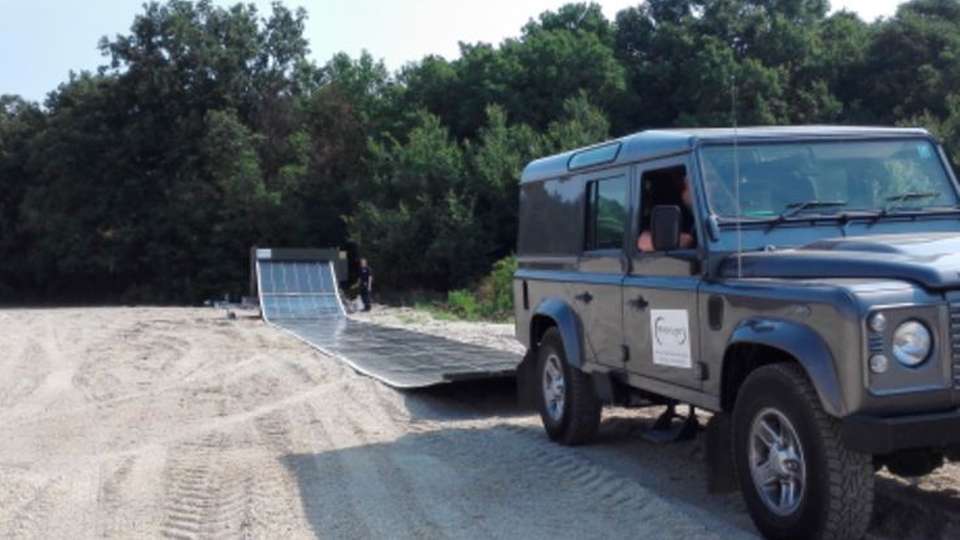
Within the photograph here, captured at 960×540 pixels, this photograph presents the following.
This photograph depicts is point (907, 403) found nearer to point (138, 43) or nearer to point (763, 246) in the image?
point (763, 246)

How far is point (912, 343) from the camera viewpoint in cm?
512

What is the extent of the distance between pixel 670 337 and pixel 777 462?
58.7 inches

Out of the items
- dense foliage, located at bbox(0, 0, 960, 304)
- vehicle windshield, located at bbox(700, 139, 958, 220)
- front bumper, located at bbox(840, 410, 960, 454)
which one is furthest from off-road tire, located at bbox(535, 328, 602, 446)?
dense foliage, located at bbox(0, 0, 960, 304)

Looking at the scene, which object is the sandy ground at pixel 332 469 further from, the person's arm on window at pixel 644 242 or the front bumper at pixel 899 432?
the person's arm on window at pixel 644 242


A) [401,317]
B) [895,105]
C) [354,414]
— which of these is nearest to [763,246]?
[354,414]

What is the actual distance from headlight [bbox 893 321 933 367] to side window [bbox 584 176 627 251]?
301cm

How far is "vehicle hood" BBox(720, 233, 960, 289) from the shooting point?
524 centimetres

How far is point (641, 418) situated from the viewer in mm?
10164

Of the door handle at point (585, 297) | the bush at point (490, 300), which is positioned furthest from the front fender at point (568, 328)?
the bush at point (490, 300)

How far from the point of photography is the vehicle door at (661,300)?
6.73 m

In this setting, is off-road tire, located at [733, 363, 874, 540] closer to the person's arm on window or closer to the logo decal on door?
the logo decal on door

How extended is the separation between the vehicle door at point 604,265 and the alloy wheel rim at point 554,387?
67 cm

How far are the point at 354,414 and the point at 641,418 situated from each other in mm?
3062

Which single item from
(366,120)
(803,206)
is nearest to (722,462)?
(803,206)
